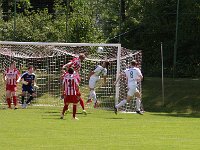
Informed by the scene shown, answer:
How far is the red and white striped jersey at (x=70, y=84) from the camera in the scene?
862 inches

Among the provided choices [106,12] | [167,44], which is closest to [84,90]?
[167,44]

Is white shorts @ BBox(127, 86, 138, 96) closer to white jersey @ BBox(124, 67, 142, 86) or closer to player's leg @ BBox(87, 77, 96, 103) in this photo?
white jersey @ BBox(124, 67, 142, 86)

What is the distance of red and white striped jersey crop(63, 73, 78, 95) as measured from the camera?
71.9 feet

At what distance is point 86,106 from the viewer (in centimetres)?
2831

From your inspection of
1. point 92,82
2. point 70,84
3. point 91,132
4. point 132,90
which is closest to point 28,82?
point 92,82

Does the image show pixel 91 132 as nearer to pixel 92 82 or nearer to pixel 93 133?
pixel 93 133

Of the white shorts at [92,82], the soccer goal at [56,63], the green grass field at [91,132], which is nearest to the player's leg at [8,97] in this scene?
the green grass field at [91,132]

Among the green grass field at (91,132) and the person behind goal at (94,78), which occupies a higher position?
the person behind goal at (94,78)

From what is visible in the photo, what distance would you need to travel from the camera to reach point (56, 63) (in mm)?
31656

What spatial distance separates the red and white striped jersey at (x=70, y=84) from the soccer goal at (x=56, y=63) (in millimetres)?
6419

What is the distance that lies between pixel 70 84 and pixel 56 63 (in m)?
9.74

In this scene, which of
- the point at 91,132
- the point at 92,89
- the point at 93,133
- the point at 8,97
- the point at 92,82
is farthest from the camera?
the point at 92,82

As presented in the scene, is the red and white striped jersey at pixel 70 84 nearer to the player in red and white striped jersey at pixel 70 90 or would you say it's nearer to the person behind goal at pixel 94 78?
the player in red and white striped jersey at pixel 70 90

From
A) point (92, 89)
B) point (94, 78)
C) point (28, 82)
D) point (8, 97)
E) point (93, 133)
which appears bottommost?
point (93, 133)
